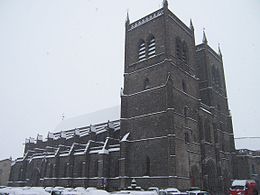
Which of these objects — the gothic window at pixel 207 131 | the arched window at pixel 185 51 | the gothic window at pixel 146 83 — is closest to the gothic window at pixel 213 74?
the arched window at pixel 185 51

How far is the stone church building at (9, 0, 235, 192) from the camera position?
28922 mm

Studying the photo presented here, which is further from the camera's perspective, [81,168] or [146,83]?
[81,168]

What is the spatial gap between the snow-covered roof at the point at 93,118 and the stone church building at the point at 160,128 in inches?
236

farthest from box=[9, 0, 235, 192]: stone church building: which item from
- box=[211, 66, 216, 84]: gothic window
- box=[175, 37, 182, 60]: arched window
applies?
box=[211, 66, 216, 84]: gothic window

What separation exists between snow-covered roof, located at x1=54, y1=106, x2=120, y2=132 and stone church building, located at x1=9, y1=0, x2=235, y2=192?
5.99 metres

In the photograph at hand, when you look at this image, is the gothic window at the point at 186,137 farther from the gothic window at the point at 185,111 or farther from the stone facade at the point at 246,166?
the stone facade at the point at 246,166

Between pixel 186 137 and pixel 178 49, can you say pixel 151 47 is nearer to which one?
pixel 178 49

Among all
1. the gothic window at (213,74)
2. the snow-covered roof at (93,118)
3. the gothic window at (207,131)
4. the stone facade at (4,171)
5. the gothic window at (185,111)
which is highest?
the gothic window at (213,74)

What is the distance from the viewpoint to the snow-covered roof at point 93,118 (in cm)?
4772

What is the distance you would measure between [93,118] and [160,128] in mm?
25716

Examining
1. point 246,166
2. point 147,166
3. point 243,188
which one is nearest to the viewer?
point 243,188

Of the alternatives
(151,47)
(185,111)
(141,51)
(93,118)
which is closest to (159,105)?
(185,111)

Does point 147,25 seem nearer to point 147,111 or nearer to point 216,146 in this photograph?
point 147,111

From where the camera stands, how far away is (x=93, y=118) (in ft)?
172
